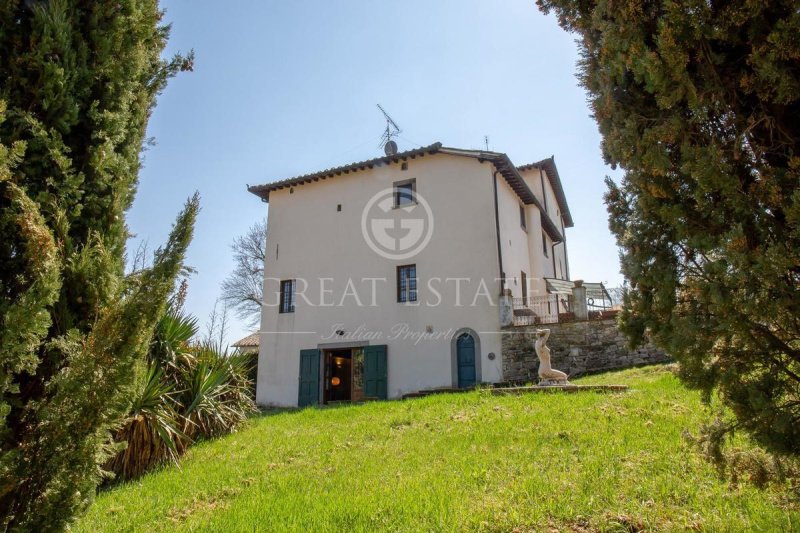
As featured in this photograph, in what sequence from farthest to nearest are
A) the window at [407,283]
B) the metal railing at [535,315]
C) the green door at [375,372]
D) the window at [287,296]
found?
the window at [287,296], the window at [407,283], the green door at [375,372], the metal railing at [535,315]

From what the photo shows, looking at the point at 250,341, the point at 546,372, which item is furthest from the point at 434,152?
the point at 250,341

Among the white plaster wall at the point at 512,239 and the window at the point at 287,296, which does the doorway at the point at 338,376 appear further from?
the white plaster wall at the point at 512,239

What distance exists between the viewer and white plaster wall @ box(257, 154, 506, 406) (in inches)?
626

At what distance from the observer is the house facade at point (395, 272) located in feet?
52.1

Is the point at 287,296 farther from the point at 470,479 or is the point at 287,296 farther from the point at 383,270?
the point at 470,479

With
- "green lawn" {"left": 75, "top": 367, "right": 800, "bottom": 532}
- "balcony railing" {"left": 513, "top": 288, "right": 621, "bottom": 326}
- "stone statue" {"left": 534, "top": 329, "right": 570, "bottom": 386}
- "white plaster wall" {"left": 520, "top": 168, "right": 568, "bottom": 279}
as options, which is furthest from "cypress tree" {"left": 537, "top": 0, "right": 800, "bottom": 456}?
"white plaster wall" {"left": 520, "top": 168, "right": 568, "bottom": 279}

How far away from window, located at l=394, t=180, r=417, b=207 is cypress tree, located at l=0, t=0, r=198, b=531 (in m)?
14.1

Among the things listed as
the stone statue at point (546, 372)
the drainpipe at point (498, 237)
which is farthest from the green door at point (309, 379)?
the stone statue at point (546, 372)

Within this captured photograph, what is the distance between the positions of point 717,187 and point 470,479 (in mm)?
3686

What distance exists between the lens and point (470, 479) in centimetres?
496

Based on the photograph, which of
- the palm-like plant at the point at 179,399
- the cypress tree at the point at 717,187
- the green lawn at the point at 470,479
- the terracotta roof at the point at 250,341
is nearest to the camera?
the cypress tree at the point at 717,187

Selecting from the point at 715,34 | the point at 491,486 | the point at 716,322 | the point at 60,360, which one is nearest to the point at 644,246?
the point at 716,322

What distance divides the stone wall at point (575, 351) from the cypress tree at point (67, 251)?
13.0m

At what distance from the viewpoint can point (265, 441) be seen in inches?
322
